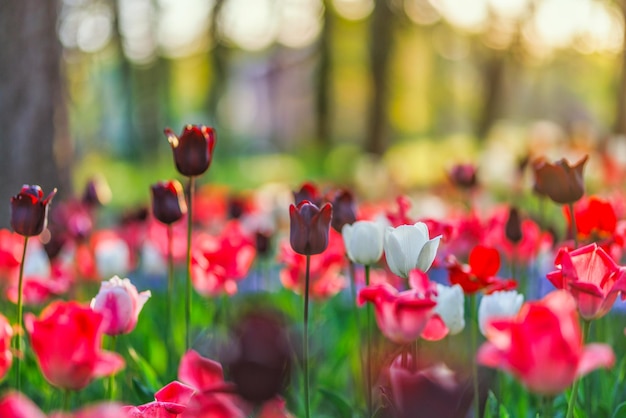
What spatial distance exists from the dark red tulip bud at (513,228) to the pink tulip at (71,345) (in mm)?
1620

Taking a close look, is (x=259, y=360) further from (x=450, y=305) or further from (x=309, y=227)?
(x=450, y=305)

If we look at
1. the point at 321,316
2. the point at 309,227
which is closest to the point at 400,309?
the point at 309,227

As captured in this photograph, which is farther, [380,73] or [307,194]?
[380,73]

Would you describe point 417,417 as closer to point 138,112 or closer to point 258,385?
point 258,385

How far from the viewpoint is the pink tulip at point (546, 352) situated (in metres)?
1.07

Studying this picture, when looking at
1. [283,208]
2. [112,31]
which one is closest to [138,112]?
[112,31]

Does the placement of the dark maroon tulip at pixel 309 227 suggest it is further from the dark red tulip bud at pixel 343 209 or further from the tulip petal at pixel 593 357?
the tulip petal at pixel 593 357

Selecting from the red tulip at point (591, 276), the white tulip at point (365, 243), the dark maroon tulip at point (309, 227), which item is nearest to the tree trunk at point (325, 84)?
the white tulip at point (365, 243)

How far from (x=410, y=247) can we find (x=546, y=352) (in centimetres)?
73

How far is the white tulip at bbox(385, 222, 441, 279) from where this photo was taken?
5.82 feet

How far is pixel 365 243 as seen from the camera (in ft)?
6.50

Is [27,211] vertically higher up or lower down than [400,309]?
higher up

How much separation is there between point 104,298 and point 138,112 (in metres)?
20.0

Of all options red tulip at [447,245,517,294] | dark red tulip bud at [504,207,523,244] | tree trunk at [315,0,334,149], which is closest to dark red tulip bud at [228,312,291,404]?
red tulip at [447,245,517,294]
